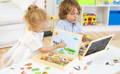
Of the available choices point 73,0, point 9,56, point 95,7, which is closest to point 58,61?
point 9,56

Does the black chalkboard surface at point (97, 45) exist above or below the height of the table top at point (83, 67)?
above

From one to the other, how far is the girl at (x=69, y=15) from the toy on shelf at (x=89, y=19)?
1.34 m

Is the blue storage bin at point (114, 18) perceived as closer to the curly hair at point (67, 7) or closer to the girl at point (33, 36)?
the curly hair at point (67, 7)

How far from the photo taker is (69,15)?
60.4 inches

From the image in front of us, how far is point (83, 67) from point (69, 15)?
52 cm

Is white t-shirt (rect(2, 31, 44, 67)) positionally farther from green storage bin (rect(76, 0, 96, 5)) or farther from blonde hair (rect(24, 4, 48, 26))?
green storage bin (rect(76, 0, 96, 5))

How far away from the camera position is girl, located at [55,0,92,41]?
152 centimetres

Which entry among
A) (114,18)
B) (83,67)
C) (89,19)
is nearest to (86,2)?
(89,19)

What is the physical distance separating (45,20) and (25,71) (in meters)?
0.40

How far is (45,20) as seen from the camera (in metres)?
1.34

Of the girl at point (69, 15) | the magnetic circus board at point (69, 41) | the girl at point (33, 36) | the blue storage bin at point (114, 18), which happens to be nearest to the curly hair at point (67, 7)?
the girl at point (69, 15)

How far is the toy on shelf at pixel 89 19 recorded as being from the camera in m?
2.97

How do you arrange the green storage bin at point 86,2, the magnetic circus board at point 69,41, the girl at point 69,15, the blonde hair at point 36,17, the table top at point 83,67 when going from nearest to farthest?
1. the table top at point 83,67
2. the magnetic circus board at point 69,41
3. the blonde hair at point 36,17
4. the girl at point 69,15
5. the green storage bin at point 86,2

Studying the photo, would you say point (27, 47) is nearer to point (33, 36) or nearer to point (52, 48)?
point (33, 36)
